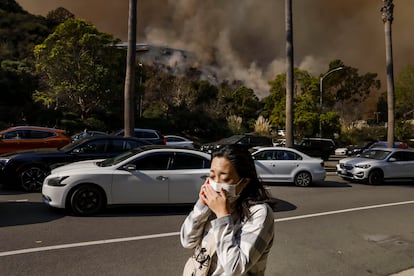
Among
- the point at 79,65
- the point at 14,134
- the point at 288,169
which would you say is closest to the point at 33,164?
the point at 14,134

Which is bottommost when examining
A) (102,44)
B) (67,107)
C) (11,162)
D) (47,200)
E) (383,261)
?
(383,261)

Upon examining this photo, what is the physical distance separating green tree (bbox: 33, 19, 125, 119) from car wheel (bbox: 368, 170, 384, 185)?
23.9m

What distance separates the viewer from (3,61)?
36.8m

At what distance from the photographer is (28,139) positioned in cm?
1378

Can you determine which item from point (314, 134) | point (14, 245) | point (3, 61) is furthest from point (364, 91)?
point (14, 245)

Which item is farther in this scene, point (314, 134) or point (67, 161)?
point (314, 134)

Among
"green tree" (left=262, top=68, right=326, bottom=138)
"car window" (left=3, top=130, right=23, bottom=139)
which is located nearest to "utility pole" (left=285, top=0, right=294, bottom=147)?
"car window" (left=3, top=130, right=23, bottom=139)

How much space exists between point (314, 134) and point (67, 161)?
3215cm

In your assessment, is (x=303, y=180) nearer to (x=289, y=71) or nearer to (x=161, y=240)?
(x=289, y=71)

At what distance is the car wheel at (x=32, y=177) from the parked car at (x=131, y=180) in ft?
6.98

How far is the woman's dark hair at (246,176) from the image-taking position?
2.17 m

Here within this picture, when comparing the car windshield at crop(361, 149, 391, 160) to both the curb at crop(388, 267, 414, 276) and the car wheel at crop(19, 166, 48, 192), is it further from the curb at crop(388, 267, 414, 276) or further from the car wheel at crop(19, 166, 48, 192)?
the car wheel at crop(19, 166, 48, 192)

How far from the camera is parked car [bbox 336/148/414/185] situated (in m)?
14.6

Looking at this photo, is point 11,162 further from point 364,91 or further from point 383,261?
point 364,91
